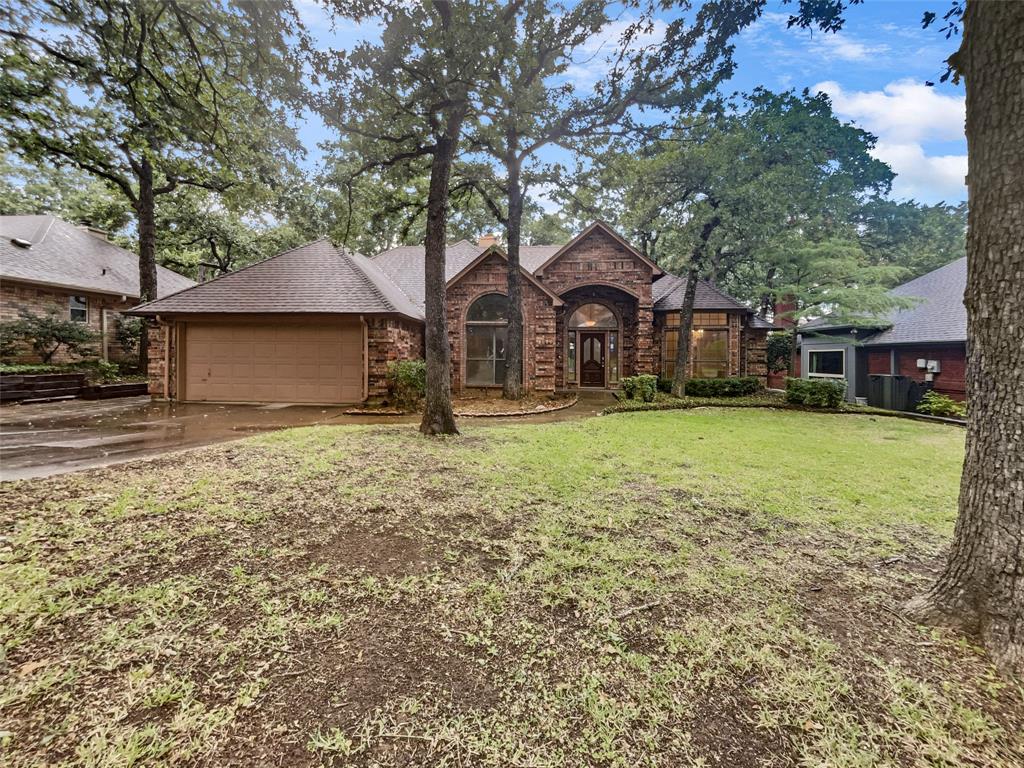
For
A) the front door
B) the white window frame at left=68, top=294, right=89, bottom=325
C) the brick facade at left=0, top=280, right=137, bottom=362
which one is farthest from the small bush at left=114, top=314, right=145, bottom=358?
the front door

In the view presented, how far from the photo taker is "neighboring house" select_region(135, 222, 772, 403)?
39.7 feet

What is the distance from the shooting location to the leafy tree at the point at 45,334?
13.0m

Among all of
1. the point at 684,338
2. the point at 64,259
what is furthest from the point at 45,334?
the point at 684,338

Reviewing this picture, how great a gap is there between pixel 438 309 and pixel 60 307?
668 inches

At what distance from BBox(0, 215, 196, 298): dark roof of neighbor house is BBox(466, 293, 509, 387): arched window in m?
14.3

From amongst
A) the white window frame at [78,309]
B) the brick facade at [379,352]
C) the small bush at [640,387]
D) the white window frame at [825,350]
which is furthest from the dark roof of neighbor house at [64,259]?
the white window frame at [825,350]

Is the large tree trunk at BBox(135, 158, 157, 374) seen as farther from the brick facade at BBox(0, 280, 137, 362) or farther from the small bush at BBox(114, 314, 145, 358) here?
the small bush at BBox(114, 314, 145, 358)

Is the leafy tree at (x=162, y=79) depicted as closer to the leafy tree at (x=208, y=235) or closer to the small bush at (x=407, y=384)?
the small bush at (x=407, y=384)

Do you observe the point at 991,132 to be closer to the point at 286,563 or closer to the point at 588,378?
the point at 286,563

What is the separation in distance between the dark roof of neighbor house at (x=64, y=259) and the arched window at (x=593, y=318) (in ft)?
59.4

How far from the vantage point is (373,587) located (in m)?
2.81

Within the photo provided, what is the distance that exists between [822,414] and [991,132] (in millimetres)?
11392

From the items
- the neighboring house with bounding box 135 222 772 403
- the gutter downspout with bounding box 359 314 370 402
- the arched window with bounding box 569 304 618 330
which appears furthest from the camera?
the arched window with bounding box 569 304 618 330

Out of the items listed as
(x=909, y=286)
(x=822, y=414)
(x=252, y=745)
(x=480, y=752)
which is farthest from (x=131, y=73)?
(x=909, y=286)
